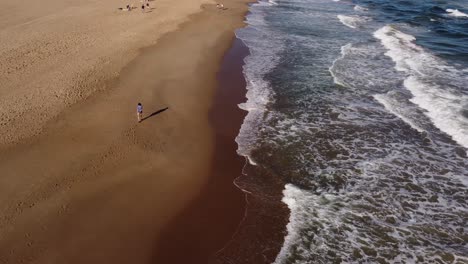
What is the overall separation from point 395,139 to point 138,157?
38.9 feet

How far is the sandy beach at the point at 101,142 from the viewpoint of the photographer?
488 inches

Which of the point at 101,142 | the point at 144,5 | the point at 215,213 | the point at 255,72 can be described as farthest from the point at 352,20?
the point at 215,213

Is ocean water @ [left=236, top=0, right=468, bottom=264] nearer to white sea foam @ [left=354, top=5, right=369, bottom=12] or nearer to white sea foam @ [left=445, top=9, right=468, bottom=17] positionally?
white sea foam @ [left=445, top=9, right=468, bottom=17]

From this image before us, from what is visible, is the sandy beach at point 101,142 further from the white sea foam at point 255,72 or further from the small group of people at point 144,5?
the small group of people at point 144,5

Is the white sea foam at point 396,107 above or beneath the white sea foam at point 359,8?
beneath

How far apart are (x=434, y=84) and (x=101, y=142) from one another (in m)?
20.2

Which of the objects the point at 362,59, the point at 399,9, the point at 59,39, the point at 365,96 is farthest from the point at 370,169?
the point at 399,9

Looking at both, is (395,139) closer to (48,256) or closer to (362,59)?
(362,59)

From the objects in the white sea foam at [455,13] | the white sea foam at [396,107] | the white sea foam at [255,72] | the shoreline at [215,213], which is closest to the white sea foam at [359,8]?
the white sea foam at [455,13]

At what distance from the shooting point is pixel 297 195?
14.7 metres

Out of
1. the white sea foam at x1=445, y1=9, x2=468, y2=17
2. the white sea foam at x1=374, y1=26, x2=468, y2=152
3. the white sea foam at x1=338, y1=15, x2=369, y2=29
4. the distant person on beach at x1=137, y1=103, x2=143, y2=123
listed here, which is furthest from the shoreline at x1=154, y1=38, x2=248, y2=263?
the white sea foam at x1=445, y1=9, x2=468, y2=17

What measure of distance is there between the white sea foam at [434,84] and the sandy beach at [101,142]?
11.7 m

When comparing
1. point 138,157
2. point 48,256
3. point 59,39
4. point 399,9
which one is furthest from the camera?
point 399,9

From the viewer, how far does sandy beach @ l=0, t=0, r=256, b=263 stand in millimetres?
12391
